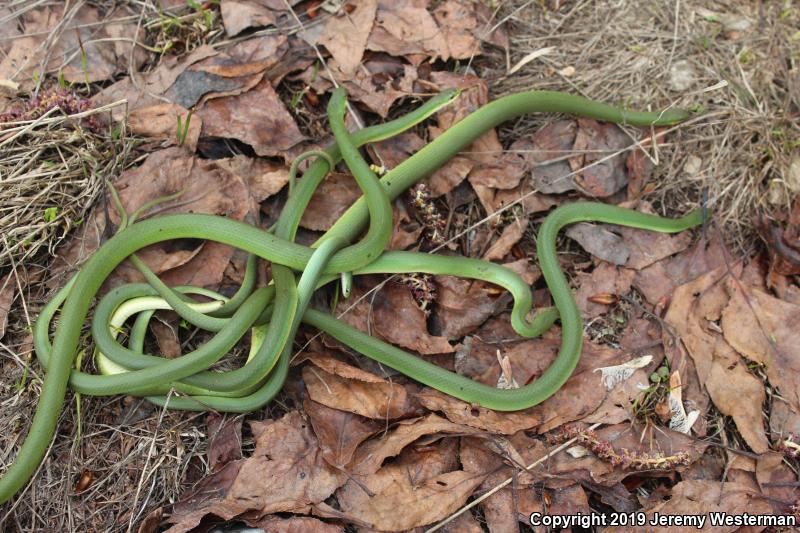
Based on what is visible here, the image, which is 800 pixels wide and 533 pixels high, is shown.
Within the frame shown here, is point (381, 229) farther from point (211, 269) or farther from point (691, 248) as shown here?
point (691, 248)

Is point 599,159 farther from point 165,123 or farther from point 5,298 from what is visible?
point 5,298

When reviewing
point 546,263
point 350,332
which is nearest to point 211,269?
point 350,332

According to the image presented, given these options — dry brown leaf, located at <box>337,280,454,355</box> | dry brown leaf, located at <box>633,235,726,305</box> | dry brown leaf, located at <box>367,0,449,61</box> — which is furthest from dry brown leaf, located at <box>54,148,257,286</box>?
dry brown leaf, located at <box>633,235,726,305</box>

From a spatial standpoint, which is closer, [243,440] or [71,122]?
[243,440]

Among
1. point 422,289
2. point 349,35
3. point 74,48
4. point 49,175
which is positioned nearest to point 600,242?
point 422,289

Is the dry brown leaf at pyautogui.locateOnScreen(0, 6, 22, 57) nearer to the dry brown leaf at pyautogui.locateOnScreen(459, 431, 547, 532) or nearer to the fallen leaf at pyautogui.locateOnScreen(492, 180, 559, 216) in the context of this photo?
the fallen leaf at pyautogui.locateOnScreen(492, 180, 559, 216)

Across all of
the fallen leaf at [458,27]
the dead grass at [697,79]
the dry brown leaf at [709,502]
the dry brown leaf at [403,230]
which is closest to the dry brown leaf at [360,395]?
the dry brown leaf at [403,230]
